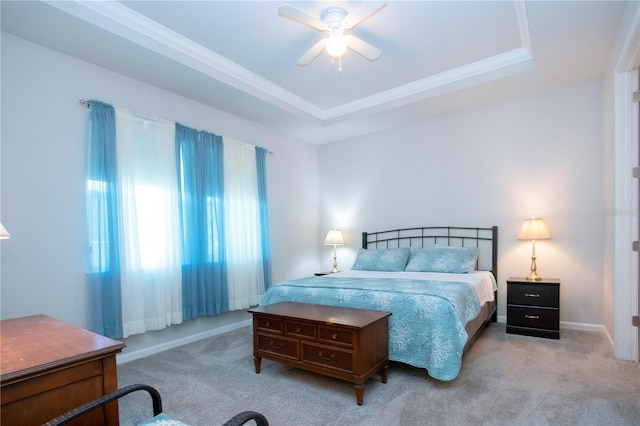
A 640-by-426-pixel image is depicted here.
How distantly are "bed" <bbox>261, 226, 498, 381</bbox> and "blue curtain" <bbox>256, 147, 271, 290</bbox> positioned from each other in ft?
3.68

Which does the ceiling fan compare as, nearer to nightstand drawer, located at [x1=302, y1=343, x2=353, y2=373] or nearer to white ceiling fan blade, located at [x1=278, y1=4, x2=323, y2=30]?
white ceiling fan blade, located at [x1=278, y1=4, x2=323, y2=30]

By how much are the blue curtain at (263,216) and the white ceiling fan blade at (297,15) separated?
7.99ft

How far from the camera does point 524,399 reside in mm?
2299

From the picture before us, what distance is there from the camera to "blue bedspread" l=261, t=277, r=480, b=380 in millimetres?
2445

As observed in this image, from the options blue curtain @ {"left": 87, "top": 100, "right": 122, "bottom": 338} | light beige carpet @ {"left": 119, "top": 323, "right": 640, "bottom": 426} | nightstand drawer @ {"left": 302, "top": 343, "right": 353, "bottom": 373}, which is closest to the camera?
light beige carpet @ {"left": 119, "top": 323, "right": 640, "bottom": 426}

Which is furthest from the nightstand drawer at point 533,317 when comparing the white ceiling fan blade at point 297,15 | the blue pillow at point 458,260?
the white ceiling fan blade at point 297,15

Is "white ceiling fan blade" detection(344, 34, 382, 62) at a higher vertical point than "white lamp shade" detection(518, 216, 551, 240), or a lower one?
higher

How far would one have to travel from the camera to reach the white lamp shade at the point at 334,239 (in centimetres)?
538

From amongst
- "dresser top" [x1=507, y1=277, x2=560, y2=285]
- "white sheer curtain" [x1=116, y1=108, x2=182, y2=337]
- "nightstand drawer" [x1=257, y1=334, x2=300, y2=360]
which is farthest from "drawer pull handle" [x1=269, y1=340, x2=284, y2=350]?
"dresser top" [x1=507, y1=277, x2=560, y2=285]

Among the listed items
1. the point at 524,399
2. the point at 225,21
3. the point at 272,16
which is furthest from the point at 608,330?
the point at 225,21

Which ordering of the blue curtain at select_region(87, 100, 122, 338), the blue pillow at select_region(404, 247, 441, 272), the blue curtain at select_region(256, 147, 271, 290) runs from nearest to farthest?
the blue curtain at select_region(87, 100, 122, 338) → the blue pillow at select_region(404, 247, 441, 272) → the blue curtain at select_region(256, 147, 271, 290)

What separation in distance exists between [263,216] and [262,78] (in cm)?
176

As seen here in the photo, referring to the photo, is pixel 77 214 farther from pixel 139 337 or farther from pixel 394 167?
pixel 394 167

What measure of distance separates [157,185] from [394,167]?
3.23 meters
